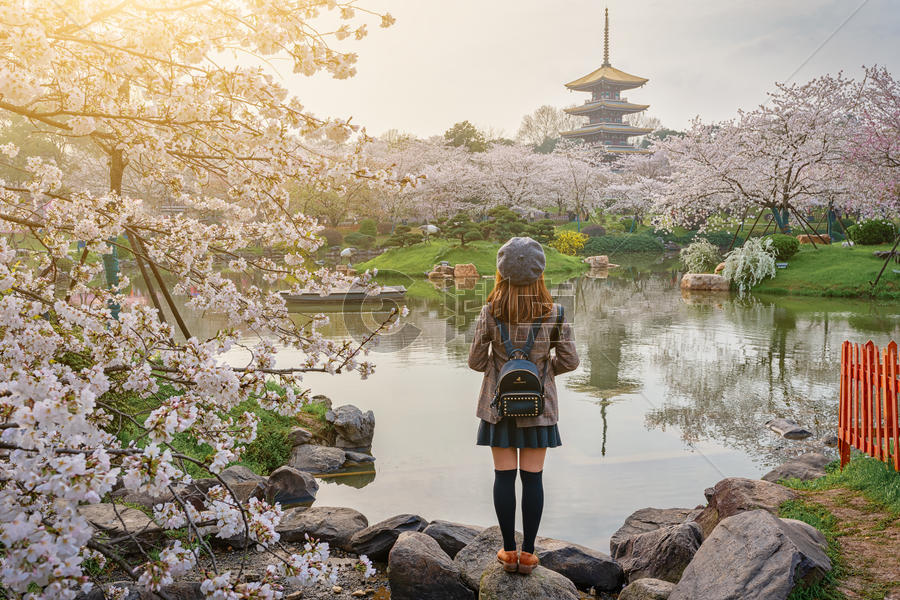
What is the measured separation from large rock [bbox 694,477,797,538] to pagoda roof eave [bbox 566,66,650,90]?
6205 cm

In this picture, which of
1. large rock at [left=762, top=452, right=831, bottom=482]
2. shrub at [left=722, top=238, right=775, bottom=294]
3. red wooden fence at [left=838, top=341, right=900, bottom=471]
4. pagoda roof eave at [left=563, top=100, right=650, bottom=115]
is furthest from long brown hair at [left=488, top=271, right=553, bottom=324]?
pagoda roof eave at [left=563, top=100, right=650, bottom=115]

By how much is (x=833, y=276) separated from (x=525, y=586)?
20.6 metres

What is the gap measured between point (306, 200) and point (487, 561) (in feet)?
109

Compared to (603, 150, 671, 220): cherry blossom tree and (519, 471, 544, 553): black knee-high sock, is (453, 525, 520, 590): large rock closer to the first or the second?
(519, 471, 544, 553): black knee-high sock

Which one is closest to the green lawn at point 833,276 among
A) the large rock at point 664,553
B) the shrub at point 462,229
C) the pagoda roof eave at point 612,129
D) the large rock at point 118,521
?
the shrub at point 462,229

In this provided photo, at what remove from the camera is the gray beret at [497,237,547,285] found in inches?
150

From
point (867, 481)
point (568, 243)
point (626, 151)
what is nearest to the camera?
point (867, 481)

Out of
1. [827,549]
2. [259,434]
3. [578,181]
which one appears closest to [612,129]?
[578,181]

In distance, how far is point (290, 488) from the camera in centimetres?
606

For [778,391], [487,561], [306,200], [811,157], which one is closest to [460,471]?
[487,561]

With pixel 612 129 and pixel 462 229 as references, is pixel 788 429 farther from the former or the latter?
pixel 612 129

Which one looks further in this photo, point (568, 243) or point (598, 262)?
point (568, 243)

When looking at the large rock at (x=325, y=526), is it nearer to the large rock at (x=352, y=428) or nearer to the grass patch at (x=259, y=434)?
the grass patch at (x=259, y=434)

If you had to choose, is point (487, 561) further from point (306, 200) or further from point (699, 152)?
point (306, 200)
